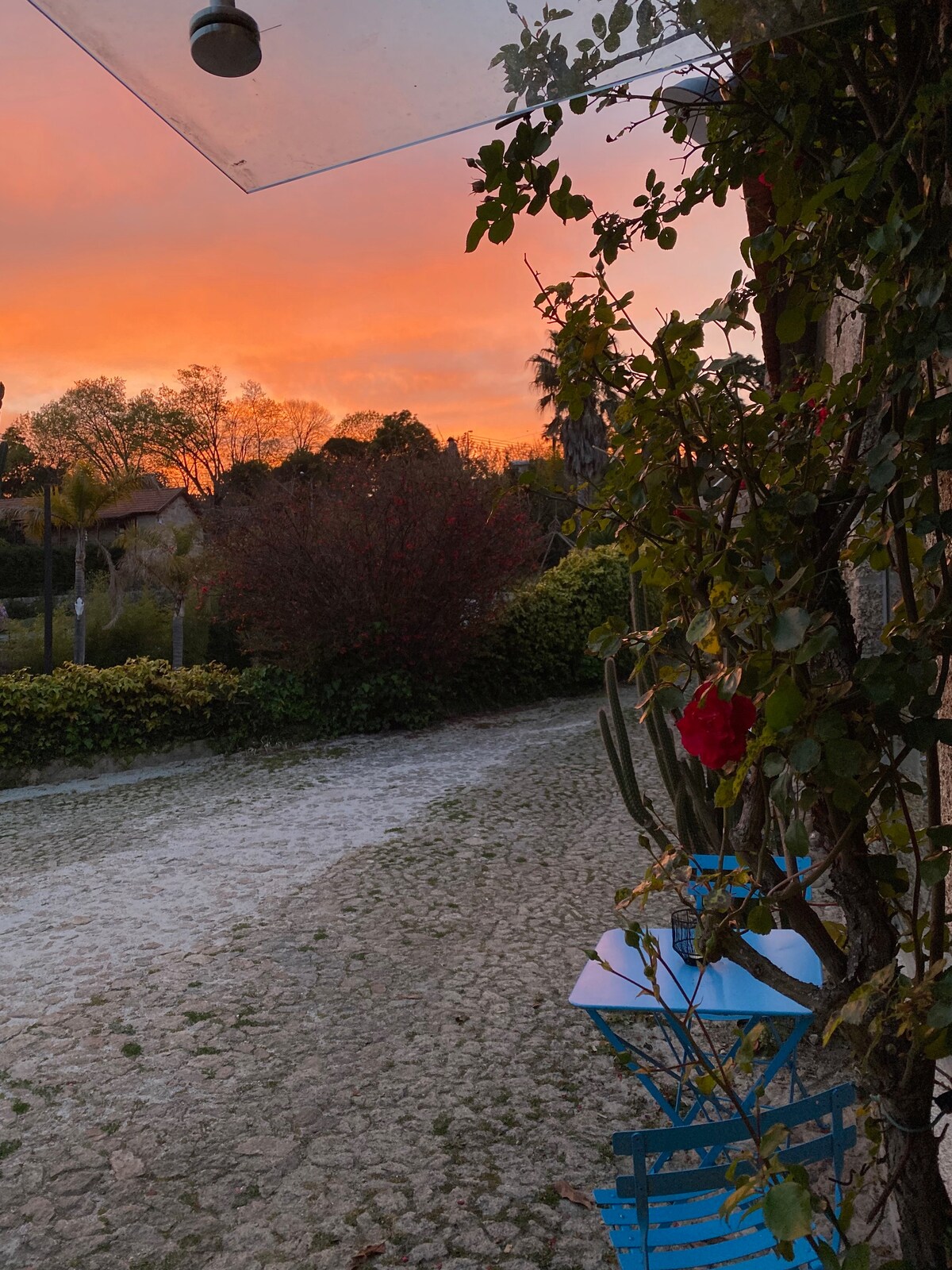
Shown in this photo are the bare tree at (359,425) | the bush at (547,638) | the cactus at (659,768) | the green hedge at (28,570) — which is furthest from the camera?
the bare tree at (359,425)

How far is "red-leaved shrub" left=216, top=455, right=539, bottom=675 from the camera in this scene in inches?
429

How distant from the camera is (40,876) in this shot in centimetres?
639

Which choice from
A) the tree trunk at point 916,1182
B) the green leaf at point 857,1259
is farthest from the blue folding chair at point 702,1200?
the green leaf at point 857,1259

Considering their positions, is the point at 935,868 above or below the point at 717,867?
above

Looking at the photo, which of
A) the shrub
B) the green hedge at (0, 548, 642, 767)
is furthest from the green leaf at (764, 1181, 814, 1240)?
the shrub

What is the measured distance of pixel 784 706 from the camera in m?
1.17

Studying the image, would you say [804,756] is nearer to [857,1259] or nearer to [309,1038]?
[857,1259]

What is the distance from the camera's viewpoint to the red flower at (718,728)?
1.26 meters

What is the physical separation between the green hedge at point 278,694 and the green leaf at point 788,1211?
6730 mm

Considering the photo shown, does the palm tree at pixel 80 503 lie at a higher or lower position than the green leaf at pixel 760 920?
higher

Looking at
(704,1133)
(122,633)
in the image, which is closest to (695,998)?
(704,1133)

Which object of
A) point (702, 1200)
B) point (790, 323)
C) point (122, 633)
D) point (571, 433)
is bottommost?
point (702, 1200)

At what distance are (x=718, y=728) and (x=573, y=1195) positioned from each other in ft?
7.31

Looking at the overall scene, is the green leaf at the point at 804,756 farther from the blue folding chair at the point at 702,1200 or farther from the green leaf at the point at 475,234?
the green leaf at the point at 475,234
